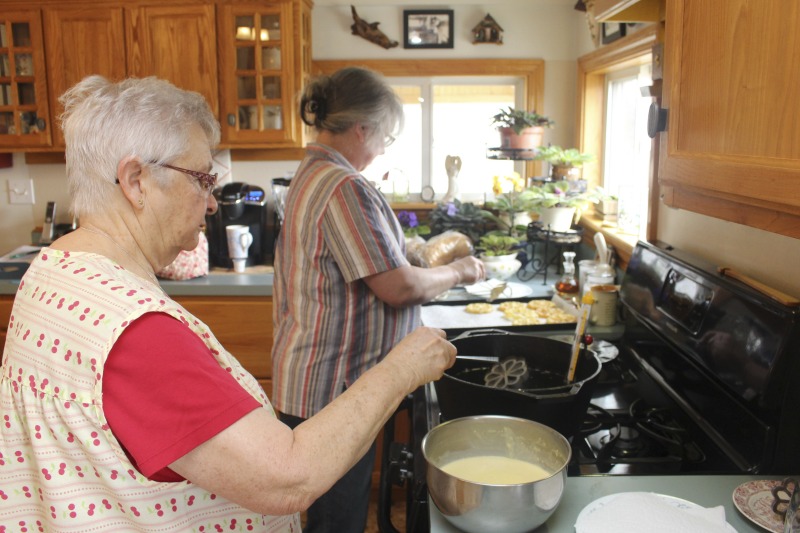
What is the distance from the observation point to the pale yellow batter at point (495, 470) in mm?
1111

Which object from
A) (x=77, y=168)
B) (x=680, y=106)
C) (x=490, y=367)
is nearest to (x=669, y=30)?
(x=680, y=106)

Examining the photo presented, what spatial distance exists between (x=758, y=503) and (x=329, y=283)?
978 millimetres

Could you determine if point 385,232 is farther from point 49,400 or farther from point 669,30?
point 49,400

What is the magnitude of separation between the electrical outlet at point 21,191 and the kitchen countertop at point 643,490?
2.95 m

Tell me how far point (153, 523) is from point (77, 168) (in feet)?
1.53

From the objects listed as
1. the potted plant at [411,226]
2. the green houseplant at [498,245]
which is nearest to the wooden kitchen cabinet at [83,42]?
the potted plant at [411,226]

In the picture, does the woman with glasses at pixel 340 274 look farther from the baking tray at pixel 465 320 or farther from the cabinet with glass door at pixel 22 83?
the cabinet with glass door at pixel 22 83

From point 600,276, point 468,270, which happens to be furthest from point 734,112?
point 600,276

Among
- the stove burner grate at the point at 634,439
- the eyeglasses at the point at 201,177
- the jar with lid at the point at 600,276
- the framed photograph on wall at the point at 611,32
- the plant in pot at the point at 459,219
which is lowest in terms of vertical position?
the stove burner grate at the point at 634,439

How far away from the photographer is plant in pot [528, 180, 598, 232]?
2674 mm

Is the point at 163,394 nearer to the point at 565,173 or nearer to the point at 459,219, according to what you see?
the point at 459,219

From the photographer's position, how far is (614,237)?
237 cm

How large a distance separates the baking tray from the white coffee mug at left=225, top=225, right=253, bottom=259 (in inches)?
38.8

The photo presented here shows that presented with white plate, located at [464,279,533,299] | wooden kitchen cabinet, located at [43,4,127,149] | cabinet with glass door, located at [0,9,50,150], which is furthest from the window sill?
cabinet with glass door, located at [0,9,50,150]
